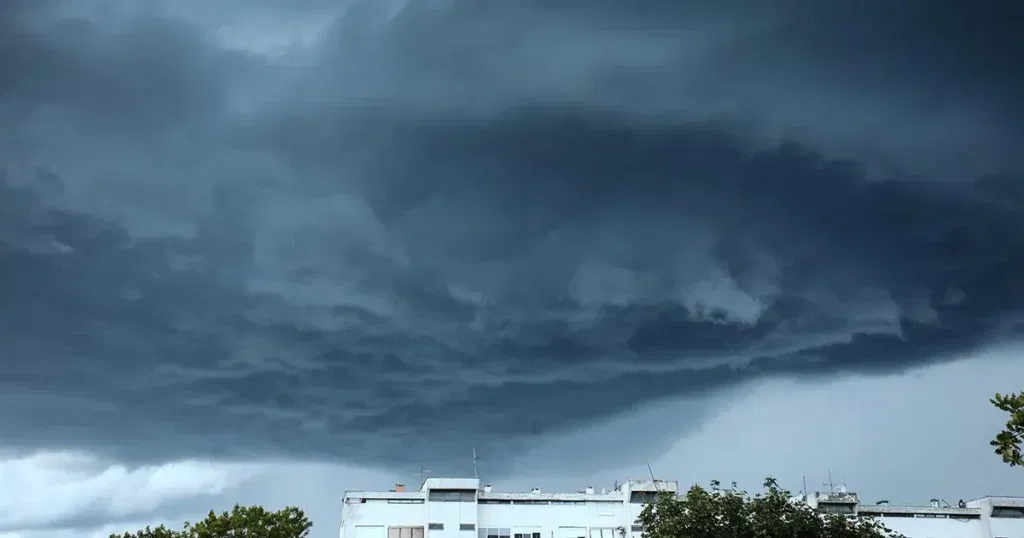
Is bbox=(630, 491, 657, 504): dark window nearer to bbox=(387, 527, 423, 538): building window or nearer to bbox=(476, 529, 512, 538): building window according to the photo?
bbox=(476, 529, 512, 538): building window

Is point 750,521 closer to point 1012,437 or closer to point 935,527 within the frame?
point 1012,437

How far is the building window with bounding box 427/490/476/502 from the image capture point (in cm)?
9950

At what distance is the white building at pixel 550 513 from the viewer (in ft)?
324

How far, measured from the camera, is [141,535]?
265ft

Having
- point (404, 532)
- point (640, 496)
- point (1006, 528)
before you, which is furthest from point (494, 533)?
point (1006, 528)

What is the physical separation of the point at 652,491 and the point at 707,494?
116 ft

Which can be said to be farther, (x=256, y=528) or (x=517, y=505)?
(x=517, y=505)

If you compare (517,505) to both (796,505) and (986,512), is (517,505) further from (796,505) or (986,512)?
(986,512)

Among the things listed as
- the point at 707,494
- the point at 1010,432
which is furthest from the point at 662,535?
the point at 1010,432

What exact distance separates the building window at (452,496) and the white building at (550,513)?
11 centimetres

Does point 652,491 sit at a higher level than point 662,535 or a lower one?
higher

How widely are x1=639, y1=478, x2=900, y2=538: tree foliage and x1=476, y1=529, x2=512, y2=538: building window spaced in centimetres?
3584

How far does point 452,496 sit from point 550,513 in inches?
485

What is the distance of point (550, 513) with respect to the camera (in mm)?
103500
